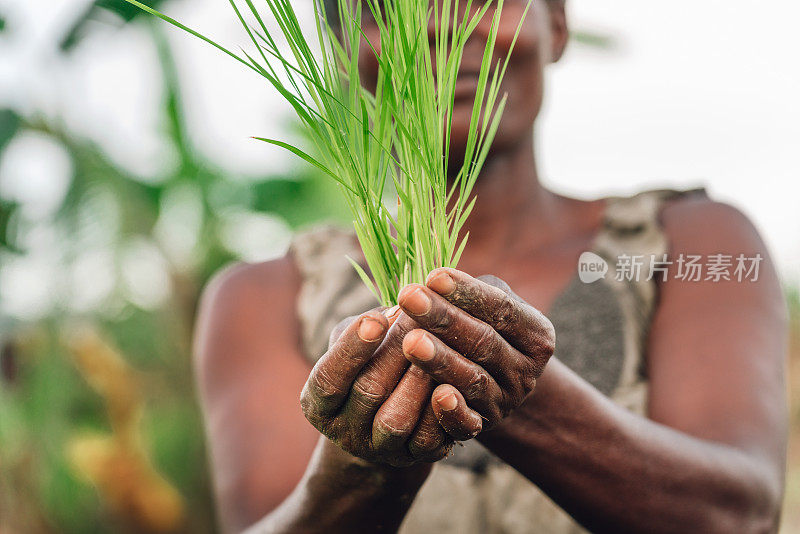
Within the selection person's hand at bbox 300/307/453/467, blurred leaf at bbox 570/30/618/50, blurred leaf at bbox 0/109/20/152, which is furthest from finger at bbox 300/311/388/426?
blurred leaf at bbox 570/30/618/50

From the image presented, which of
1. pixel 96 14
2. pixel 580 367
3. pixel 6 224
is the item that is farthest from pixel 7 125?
pixel 580 367

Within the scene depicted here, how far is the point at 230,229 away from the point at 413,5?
381cm

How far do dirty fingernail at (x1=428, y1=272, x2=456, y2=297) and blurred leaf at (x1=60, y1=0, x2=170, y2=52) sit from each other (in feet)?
9.96

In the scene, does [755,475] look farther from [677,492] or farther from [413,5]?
[413,5]

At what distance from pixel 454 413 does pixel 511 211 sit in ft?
1.98

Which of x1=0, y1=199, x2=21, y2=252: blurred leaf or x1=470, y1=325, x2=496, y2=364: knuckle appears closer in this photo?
x1=470, y1=325, x2=496, y2=364: knuckle

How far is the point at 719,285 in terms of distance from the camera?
3.51ft

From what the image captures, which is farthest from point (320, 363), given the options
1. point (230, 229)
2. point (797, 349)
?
point (797, 349)

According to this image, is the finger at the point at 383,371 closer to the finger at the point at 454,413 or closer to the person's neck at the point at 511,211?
the finger at the point at 454,413

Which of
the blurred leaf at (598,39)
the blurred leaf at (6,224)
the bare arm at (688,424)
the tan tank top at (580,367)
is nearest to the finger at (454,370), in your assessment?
the bare arm at (688,424)

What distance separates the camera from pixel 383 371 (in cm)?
64

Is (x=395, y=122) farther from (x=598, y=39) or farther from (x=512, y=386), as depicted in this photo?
(x=598, y=39)

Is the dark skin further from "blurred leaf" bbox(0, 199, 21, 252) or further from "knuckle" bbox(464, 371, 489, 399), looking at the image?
"blurred leaf" bbox(0, 199, 21, 252)

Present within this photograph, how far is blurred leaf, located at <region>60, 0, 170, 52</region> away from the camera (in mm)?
3312
